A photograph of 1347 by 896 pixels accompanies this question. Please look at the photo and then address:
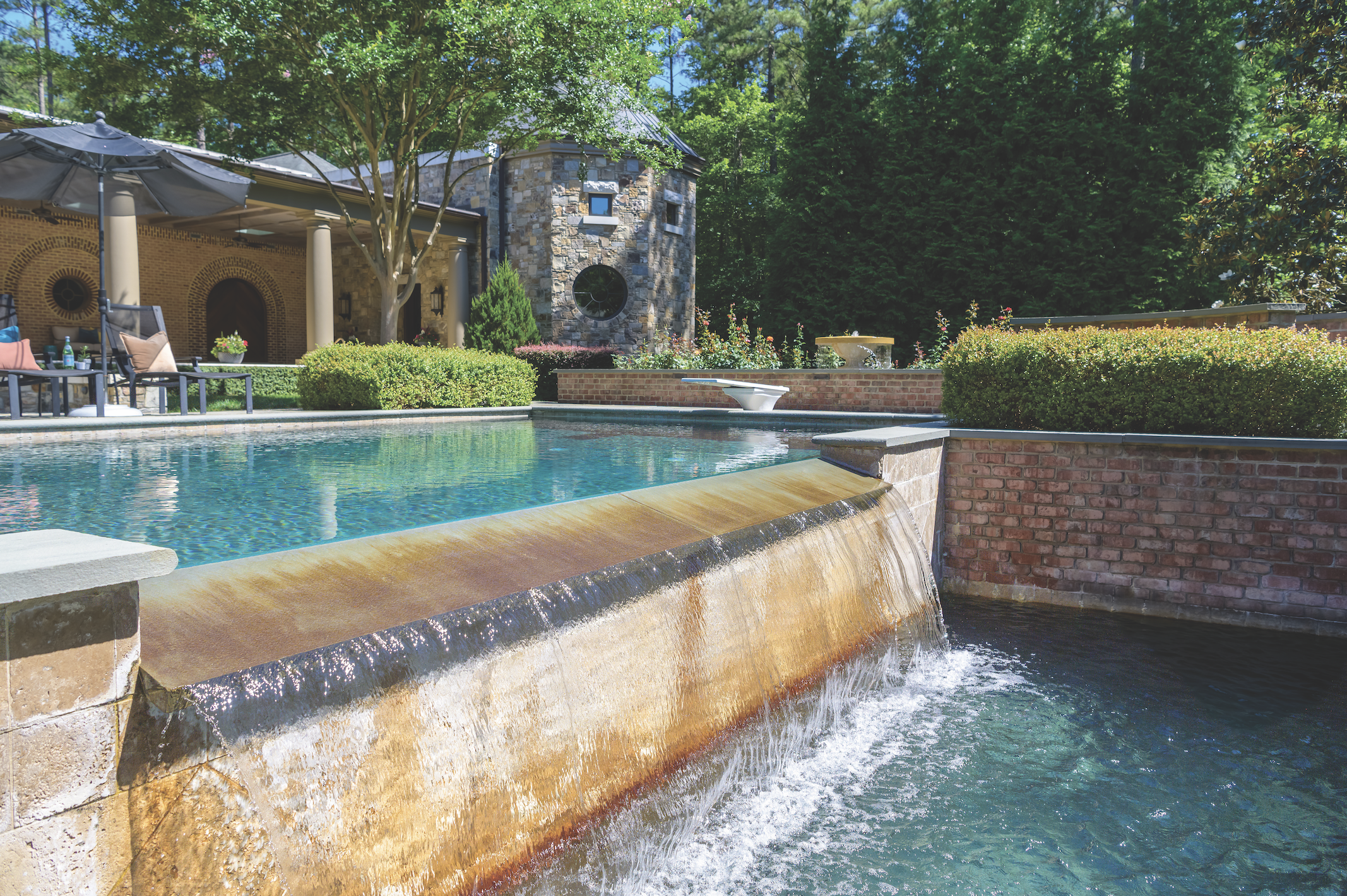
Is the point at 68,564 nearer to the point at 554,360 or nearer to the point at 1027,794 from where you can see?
the point at 1027,794

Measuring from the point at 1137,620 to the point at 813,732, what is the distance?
117 inches

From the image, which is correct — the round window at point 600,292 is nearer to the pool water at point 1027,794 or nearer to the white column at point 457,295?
the white column at point 457,295

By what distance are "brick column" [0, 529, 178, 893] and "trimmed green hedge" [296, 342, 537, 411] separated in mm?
8974

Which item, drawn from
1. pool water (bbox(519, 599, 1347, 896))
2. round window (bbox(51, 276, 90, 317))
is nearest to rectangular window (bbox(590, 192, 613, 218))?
round window (bbox(51, 276, 90, 317))

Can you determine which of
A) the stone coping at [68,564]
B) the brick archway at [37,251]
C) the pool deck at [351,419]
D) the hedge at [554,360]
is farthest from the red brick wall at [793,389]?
the brick archway at [37,251]

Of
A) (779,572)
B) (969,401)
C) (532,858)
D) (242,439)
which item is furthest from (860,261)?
(532,858)

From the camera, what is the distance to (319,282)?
1559 cm

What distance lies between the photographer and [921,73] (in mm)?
→ 19234

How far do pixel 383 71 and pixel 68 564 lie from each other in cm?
1058

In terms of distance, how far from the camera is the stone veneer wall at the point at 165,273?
50.8ft

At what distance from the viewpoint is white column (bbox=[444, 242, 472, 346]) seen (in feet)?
61.7

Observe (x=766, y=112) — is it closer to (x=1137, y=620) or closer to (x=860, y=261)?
(x=860, y=261)

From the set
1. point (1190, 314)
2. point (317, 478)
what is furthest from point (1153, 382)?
point (317, 478)

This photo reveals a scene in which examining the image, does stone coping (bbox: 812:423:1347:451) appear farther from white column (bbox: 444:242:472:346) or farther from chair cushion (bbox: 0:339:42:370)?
white column (bbox: 444:242:472:346)
